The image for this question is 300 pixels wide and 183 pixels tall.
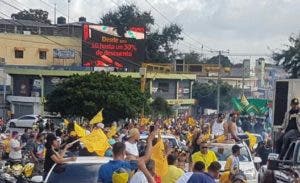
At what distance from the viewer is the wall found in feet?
271

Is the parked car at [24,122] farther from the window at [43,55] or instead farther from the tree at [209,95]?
the tree at [209,95]

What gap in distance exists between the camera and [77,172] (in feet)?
41.5

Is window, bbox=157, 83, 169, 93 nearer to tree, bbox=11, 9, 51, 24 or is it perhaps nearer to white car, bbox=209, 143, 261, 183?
tree, bbox=11, 9, 51, 24

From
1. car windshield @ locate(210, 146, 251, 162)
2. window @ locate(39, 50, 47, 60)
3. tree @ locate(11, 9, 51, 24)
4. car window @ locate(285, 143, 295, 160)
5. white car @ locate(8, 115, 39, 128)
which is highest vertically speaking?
tree @ locate(11, 9, 51, 24)

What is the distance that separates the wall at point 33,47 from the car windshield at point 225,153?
6199cm

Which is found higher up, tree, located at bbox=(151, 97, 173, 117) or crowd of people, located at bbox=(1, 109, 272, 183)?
crowd of people, located at bbox=(1, 109, 272, 183)

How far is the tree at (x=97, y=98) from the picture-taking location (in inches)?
1801

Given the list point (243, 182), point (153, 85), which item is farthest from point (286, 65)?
point (243, 182)

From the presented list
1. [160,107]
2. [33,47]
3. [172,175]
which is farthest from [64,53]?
[172,175]

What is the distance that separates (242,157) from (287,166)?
725cm

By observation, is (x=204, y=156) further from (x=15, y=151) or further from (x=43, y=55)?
(x=43, y=55)

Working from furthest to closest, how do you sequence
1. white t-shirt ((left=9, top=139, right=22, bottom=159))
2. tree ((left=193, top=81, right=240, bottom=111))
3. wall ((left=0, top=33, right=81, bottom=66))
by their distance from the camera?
tree ((left=193, top=81, right=240, bottom=111)) < wall ((left=0, top=33, right=81, bottom=66)) < white t-shirt ((left=9, top=139, right=22, bottom=159))

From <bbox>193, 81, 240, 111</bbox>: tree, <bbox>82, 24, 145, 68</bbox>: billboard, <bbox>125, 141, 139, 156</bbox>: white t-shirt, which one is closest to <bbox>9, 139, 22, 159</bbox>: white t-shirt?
<bbox>125, 141, 139, 156</bbox>: white t-shirt

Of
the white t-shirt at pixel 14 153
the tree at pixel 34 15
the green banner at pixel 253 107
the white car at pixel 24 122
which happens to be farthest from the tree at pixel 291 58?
the tree at pixel 34 15
